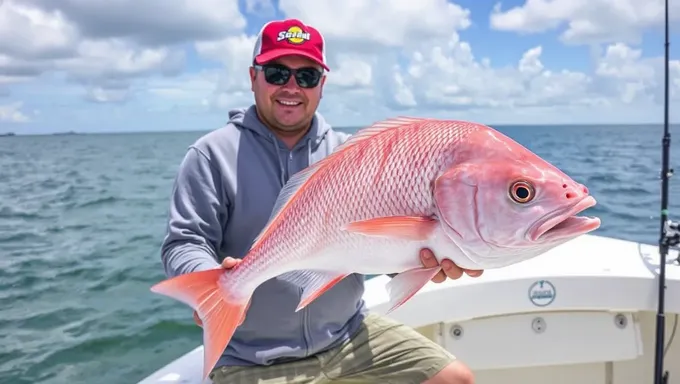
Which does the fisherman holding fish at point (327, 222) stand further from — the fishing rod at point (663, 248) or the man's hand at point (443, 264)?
the fishing rod at point (663, 248)

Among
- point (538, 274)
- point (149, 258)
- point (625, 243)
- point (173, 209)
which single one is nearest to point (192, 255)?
point (173, 209)

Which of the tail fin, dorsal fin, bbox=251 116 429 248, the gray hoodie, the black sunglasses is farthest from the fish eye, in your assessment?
the black sunglasses

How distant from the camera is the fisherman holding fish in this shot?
155 cm

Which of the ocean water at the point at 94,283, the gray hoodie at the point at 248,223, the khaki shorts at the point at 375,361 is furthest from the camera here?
the ocean water at the point at 94,283

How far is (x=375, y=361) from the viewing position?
101 inches

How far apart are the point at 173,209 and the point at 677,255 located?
300 centimetres

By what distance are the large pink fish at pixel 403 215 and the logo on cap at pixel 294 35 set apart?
79cm

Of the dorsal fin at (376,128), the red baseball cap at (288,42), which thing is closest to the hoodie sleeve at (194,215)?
the red baseball cap at (288,42)

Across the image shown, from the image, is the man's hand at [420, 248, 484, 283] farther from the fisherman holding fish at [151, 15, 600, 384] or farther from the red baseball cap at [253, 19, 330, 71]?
the red baseball cap at [253, 19, 330, 71]

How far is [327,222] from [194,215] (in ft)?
2.48

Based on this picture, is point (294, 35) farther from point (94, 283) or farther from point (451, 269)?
point (94, 283)

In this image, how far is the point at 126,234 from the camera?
39.6 ft

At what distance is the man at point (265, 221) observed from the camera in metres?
2.33

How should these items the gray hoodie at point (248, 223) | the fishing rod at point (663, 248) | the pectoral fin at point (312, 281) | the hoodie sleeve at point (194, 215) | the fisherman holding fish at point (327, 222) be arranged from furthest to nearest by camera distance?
the fishing rod at point (663, 248) → the gray hoodie at point (248, 223) → the hoodie sleeve at point (194, 215) → the pectoral fin at point (312, 281) → the fisherman holding fish at point (327, 222)
